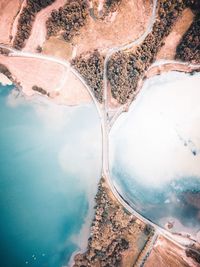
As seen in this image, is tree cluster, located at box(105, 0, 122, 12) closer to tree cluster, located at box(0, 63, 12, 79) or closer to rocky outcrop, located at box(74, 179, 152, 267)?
tree cluster, located at box(0, 63, 12, 79)

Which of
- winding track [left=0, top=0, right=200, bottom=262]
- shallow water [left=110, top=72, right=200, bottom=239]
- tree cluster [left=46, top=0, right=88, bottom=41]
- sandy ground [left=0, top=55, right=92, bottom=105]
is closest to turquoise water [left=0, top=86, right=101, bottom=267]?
winding track [left=0, top=0, right=200, bottom=262]

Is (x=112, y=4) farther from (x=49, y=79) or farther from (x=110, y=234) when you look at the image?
(x=110, y=234)

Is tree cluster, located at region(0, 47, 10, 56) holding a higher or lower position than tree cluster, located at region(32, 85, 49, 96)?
higher

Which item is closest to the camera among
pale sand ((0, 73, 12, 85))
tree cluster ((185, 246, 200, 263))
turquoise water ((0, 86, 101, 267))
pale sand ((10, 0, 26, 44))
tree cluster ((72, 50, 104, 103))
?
tree cluster ((185, 246, 200, 263))

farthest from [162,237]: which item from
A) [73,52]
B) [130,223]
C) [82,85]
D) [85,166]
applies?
[73,52]

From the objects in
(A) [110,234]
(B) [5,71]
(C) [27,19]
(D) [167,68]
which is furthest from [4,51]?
(A) [110,234]

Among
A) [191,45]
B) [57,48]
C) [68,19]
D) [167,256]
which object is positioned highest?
[191,45]
